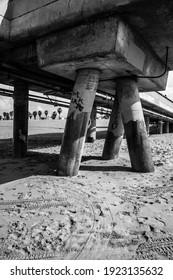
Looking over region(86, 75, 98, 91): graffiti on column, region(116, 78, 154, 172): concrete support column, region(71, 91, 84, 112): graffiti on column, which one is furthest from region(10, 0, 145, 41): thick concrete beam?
region(116, 78, 154, 172): concrete support column

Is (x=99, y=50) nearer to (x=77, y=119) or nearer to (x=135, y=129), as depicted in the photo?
(x=77, y=119)

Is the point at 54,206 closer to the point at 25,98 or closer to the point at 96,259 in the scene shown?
the point at 96,259

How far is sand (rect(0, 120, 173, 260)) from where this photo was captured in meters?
2.98

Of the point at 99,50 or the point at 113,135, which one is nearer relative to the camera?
the point at 99,50

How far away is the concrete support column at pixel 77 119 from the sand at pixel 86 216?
1.69 ft

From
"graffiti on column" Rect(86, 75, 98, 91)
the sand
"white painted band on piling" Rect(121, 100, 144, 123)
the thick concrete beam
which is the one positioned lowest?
the sand

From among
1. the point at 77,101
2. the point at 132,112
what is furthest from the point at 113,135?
the point at 77,101

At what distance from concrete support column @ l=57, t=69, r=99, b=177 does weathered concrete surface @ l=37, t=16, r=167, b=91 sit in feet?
1.31

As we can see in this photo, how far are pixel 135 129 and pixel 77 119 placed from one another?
7.50 ft

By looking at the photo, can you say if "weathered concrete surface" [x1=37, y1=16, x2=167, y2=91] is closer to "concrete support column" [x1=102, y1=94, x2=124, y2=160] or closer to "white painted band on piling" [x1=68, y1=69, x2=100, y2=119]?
"white painted band on piling" [x1=68, y1=69, x2=100, y2=119]

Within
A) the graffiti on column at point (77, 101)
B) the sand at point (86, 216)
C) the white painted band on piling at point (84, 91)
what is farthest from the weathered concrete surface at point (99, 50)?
the sand at point (86, 216)

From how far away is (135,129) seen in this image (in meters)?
7.61

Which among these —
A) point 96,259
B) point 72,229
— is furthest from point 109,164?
point 96,259

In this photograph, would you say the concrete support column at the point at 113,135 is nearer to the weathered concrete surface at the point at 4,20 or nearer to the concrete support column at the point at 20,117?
the concrete support column at the point at 20,117
